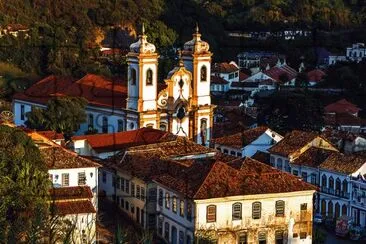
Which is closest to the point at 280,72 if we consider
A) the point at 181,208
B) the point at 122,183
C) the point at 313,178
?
the point at 313,178

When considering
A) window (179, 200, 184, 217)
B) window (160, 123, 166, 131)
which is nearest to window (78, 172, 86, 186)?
window (179, 200, 184, 217)

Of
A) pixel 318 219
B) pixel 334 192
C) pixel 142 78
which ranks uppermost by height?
pixel 142 78

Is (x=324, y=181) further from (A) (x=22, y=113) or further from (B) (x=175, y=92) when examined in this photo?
(A) (x=22, y=113)

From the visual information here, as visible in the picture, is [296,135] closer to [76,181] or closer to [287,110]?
[287,110]

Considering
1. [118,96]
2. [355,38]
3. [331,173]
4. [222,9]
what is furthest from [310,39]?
[331,173]

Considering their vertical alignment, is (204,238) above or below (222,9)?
below

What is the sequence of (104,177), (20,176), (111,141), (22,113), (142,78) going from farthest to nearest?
(22,113), (142,78), (111,141), (104,177), (20,176)
